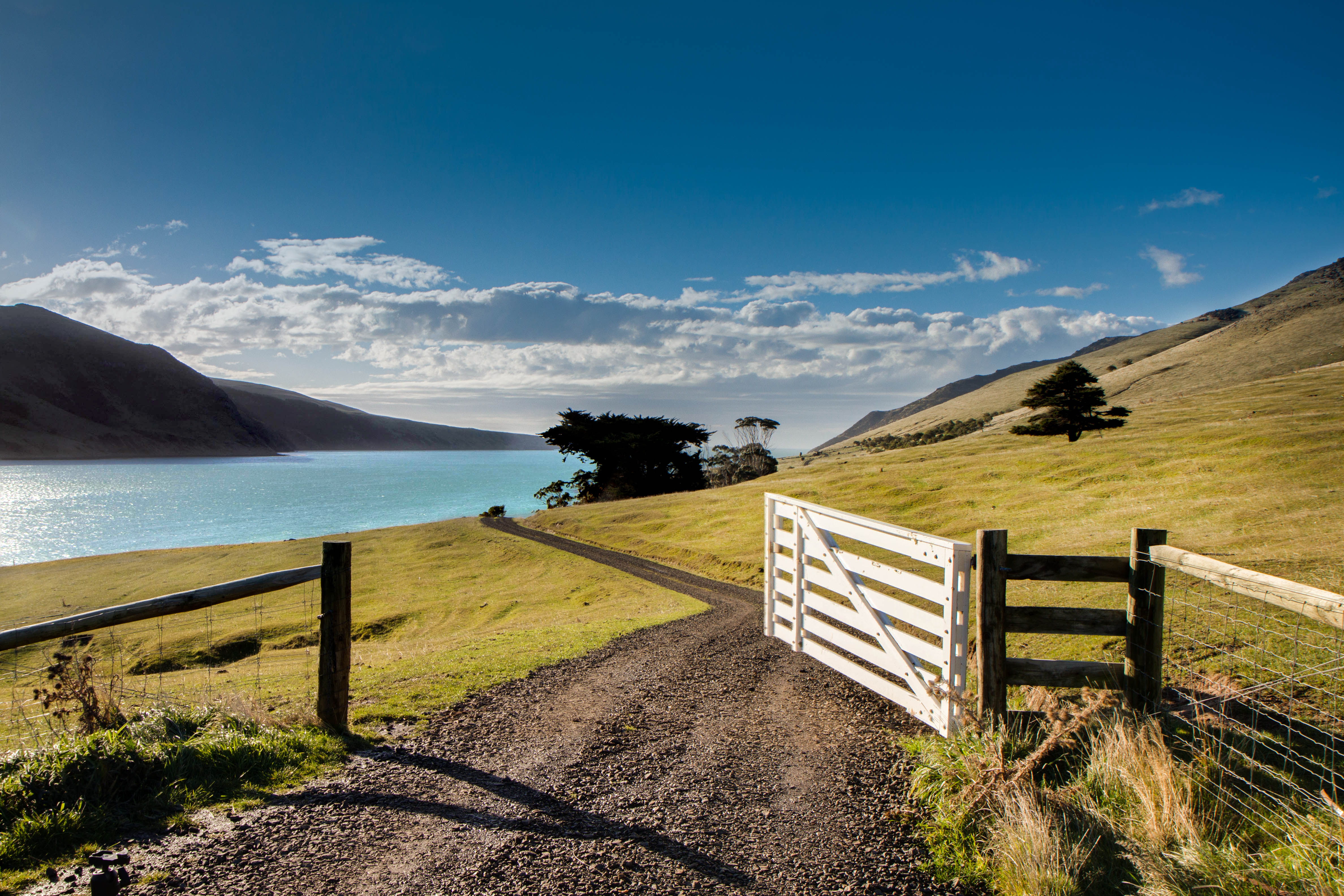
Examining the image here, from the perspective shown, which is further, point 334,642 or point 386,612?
point 386,612

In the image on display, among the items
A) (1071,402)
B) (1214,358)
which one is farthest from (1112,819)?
(1214,358)

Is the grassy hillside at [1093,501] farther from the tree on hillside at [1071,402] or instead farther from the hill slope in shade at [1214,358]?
the hill slope in shade at [1214,358]

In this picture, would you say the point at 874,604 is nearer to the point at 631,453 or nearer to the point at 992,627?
the point at 992,627

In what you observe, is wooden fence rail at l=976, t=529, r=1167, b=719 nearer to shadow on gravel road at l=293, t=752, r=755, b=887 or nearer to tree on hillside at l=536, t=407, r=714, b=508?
shadow on gravel road at l=293, t=752, r=755, b=887

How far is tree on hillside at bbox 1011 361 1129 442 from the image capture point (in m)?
42.9

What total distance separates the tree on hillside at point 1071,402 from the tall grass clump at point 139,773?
4731cm

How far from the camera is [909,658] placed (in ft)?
23.9

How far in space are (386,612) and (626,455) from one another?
3858 cm

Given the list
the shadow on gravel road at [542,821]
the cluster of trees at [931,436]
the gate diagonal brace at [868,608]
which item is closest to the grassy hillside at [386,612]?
the shadow on gravel road at [542,821]

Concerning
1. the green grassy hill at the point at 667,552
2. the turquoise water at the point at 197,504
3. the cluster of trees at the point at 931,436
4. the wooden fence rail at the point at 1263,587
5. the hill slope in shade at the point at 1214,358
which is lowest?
the turquoise water at the point at 197,504

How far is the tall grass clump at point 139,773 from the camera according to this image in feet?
14.3

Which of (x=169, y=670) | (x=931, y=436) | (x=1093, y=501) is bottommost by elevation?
(x=169, y=670)

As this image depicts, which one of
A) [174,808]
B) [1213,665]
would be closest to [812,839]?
[174,808]

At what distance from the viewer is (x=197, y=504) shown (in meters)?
95.9
